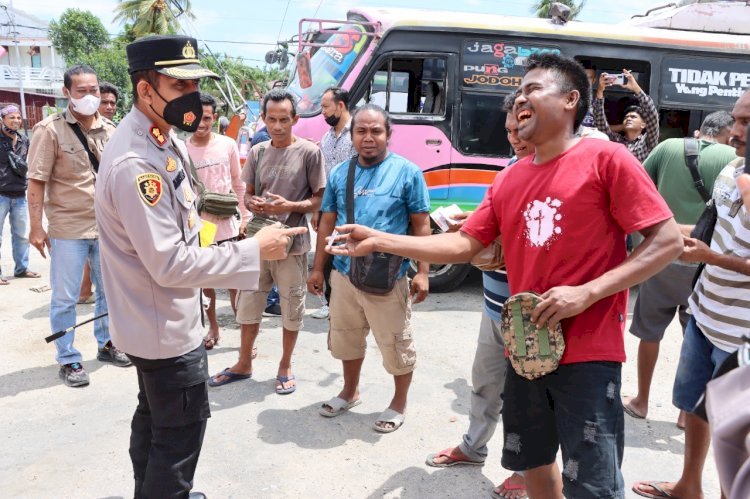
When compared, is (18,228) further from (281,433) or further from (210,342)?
(281,433)

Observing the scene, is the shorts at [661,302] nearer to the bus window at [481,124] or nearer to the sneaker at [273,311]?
the bus window at [481,124]

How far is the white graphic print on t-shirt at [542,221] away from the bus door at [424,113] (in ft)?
13.2

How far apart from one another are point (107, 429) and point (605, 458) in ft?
9.07

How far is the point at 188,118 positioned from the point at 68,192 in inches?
87.8

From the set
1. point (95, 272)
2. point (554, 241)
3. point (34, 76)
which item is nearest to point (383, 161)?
point (554, 241)

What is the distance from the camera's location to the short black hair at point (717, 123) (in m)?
3.61

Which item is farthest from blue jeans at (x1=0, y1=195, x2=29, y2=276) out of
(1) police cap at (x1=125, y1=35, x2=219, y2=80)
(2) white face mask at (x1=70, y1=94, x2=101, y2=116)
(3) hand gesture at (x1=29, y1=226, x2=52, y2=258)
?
(1) police cap at (x1=125, y1=35, x2=219, y2=80)

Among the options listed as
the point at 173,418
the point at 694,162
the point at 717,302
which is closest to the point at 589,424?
the point at 717,302

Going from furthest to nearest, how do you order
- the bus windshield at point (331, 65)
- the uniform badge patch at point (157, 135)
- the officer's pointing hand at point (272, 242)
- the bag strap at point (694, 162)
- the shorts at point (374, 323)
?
the bus windshield at point (331, 65)
the bag strap at point (694, 162)
the shorts at point (374, 323)
the officer's pointing hand at point (272, 242)
the uniform badge patch at point (157, 135)

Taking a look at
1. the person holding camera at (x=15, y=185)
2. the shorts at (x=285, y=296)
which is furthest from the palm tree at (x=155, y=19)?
the shorts at (x=285, y=296)

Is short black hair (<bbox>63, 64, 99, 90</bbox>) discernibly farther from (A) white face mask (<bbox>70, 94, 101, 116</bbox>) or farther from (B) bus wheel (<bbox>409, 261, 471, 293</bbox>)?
(B) bus wheel (<bbox>409, 261, 471, 293</bbox>)

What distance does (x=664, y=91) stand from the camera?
6.39 metres

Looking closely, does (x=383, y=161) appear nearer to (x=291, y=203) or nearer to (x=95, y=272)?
(x=291, y=203)

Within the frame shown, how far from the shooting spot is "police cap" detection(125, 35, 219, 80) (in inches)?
84.5
